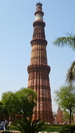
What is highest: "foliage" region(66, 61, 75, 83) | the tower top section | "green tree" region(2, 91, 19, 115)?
the tower top section

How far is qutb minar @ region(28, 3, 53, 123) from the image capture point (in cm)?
4250

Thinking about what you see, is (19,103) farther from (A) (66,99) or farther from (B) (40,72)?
(B) (40,72)

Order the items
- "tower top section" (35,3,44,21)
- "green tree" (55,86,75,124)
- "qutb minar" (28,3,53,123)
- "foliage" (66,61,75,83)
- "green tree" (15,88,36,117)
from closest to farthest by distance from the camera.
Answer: "foliage" (66,61,75,83) → "green tree" (55,86,75,124) → "green tree" (15,88,36,117) → "qutb minar" (28,3,53,123) → "tower top section" (35,3,44,21)

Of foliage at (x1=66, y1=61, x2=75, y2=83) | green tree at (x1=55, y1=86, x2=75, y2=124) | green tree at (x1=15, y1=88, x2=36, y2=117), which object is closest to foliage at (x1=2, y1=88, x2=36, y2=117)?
green tree at (x1=15, y1=88, x2=36, y2=117)

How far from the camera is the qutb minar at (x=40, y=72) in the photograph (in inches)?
1673

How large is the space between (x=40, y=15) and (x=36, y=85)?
823 inches

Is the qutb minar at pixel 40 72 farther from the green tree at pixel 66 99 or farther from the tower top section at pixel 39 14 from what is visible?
the green tree at pixel 66 99

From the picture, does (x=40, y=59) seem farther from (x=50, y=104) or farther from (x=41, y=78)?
(x=50, y=104)

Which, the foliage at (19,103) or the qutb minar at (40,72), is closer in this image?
the foliage at (19,103)

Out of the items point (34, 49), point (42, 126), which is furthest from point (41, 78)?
point (42, 126)

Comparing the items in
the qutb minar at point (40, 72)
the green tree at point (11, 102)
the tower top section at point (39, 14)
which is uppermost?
the tower top section at point (39, 14)

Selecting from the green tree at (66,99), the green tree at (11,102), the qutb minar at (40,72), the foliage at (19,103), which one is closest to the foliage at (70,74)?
the green tree at (66,99)

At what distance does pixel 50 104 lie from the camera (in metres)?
44.0

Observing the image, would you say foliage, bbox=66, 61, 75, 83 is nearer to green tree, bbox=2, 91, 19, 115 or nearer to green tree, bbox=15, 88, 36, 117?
green tree, bbox=15, 88, 36, 117
